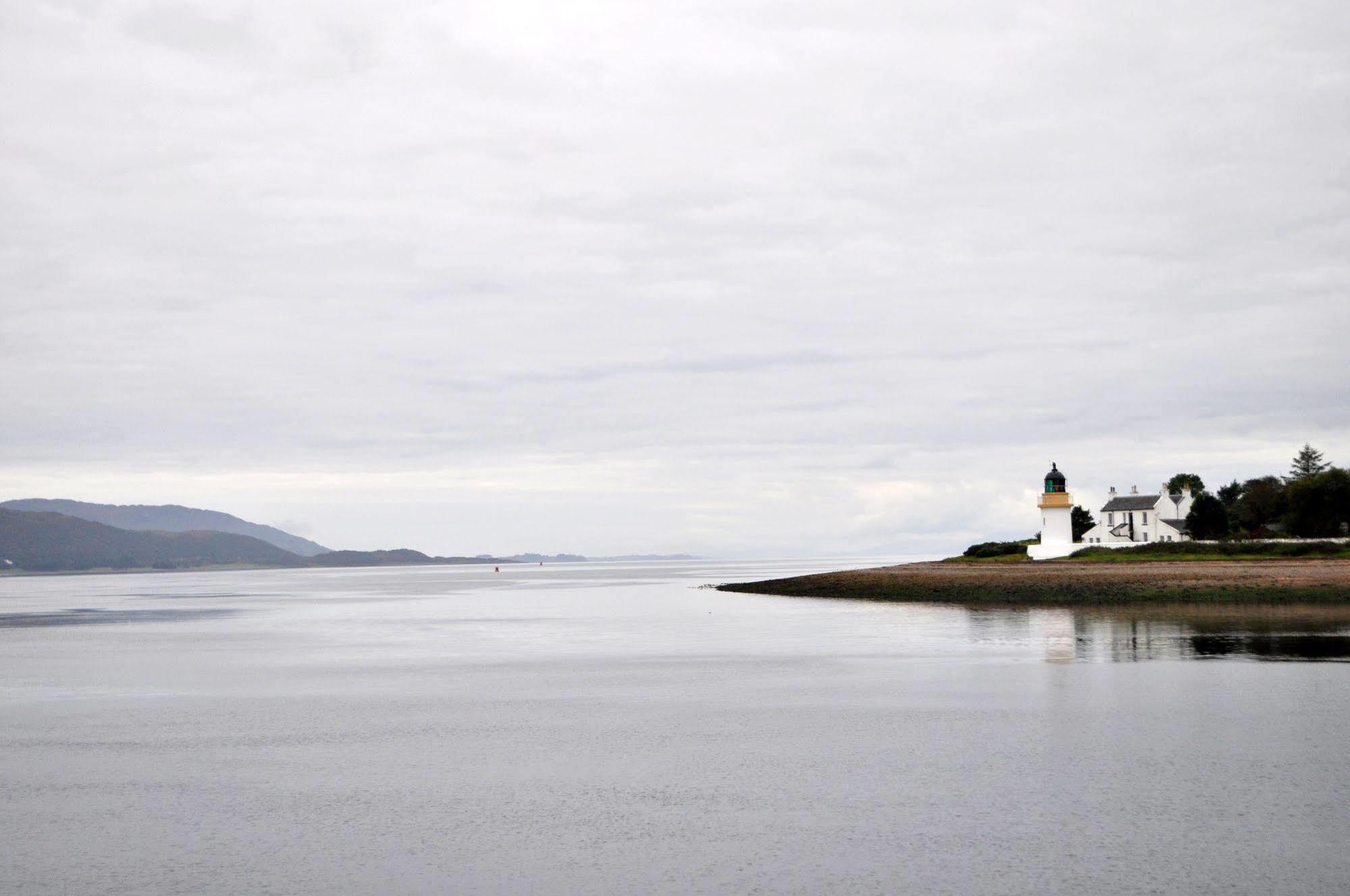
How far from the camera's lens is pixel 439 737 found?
71.8ft

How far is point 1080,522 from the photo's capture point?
95875mm

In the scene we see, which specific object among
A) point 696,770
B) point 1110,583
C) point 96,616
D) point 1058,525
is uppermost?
point 1058,525

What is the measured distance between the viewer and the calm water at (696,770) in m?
13.1

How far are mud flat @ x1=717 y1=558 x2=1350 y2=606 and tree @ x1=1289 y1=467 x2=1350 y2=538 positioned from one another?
17235 millimetres

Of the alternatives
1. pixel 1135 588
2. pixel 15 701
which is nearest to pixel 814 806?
pixel 15 701

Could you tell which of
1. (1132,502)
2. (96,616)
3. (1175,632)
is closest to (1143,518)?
(1132,502)

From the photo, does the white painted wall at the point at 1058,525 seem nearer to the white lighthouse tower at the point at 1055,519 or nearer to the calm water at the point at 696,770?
the white lighthouse tower at the point at 1055,519

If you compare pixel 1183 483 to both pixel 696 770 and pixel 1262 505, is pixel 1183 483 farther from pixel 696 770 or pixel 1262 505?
pixel 696 770

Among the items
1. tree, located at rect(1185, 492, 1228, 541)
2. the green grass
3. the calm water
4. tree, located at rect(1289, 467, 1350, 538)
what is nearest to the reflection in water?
the calm water

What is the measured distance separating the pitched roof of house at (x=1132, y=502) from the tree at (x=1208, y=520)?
6.95 m

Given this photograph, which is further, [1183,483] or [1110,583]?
[1183,483]

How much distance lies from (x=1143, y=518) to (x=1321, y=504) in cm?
1417

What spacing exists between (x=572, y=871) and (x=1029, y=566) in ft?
218

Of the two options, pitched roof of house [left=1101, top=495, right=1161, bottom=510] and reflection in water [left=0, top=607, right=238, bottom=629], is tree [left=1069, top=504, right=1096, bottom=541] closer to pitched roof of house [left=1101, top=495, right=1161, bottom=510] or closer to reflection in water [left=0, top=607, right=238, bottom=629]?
pitched roof of house [left=1101, top=495, right=1161, bottom=510]
